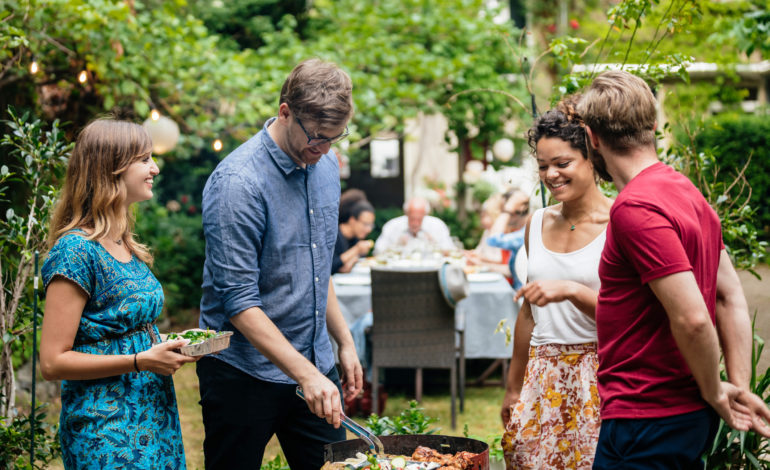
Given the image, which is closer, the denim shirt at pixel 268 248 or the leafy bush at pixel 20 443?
the denim shirt at pixel 268 248

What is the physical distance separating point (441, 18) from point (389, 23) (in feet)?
2.61

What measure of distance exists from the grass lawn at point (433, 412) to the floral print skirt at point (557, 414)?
2.33 meters

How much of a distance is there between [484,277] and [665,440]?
4.27 m

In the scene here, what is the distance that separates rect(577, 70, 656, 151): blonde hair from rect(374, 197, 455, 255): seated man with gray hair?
531cm

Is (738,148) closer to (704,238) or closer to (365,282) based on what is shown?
(365,282)

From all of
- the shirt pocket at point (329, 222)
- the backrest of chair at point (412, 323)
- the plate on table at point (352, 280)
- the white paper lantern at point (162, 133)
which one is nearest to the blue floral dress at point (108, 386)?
the shirt pocket at point (329, 222)

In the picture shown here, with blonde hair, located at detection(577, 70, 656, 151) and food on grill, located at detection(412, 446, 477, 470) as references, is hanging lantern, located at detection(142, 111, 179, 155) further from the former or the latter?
blonde hair, located at detection(577, 70, 656, 151)

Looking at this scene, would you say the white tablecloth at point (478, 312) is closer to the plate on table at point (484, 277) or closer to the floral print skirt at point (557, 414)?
the plate on table at point (484, 277)

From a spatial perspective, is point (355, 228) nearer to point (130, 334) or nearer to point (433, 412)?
point (433, 412)

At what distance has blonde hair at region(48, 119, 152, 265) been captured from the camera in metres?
2.09

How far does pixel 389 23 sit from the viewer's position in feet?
35.6

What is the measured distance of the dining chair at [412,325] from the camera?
507cm

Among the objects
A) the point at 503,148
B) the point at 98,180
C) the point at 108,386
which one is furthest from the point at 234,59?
the point at 108,386

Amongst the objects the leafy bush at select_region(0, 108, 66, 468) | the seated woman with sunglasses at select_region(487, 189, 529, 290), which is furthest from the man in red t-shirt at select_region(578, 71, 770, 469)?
the seated woman with sunglasses at select_region(487, 189, 529, 290)
